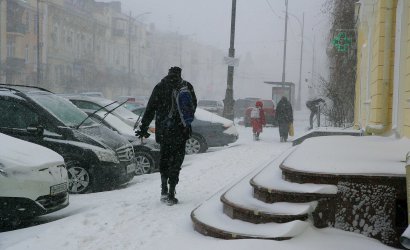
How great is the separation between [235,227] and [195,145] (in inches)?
341

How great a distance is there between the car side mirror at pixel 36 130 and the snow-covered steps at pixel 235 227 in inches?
128

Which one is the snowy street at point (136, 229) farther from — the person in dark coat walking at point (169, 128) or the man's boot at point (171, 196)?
the person in dark coat walking at point (169, 128)

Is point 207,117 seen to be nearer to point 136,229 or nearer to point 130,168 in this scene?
point 130,168

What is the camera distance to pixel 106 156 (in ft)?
24.7

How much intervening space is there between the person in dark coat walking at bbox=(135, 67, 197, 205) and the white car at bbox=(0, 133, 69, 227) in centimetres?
126

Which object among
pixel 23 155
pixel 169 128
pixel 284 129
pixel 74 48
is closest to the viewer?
pixel 23 155

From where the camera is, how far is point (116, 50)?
7575cm

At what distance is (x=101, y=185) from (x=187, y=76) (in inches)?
4076

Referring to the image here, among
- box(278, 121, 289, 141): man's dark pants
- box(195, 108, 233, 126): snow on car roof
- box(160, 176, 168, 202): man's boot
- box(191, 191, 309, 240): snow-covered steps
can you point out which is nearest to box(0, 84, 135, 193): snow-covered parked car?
box(160, 176, 168, 202): man's boot

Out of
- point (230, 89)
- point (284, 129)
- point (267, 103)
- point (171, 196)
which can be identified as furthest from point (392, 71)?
point (267, 103)

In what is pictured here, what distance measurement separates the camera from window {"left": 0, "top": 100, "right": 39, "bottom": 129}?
745cm

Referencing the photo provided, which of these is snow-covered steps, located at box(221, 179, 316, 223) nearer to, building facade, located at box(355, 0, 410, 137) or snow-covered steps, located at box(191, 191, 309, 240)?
snow-covered steps, located at box(191, 191, 309, 240)

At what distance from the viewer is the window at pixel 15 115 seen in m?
7.45

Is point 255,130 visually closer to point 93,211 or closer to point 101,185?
point 101,185
